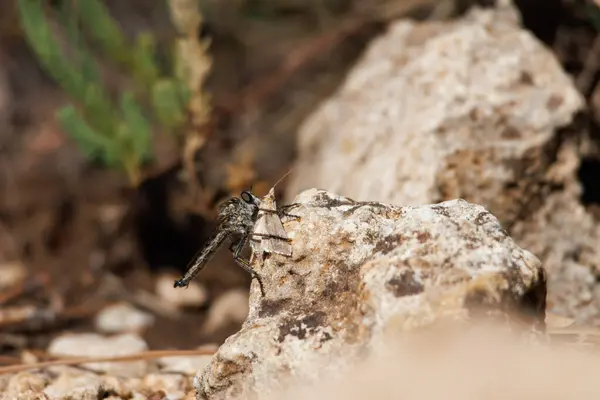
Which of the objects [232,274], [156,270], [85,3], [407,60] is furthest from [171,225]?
[407,60]

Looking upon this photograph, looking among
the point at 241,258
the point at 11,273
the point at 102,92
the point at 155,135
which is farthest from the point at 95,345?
the point at 155,135

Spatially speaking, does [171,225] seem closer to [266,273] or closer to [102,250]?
[102,250]

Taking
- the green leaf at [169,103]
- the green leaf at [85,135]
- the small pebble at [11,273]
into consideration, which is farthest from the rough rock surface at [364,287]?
the small pebble at [11,273]

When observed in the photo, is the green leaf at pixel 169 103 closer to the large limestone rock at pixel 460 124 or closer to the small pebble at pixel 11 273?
the large limestone rock at pixel 460 124

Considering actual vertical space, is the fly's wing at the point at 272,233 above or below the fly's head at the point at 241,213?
below

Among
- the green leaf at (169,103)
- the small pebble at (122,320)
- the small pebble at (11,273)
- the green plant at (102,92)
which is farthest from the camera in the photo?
the small pebble at (11,273)

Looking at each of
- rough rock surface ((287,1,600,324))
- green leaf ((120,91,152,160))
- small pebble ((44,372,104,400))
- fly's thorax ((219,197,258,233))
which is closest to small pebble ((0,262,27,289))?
green leaf ((120,91,152,160))

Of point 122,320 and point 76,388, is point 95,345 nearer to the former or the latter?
point 122,320
